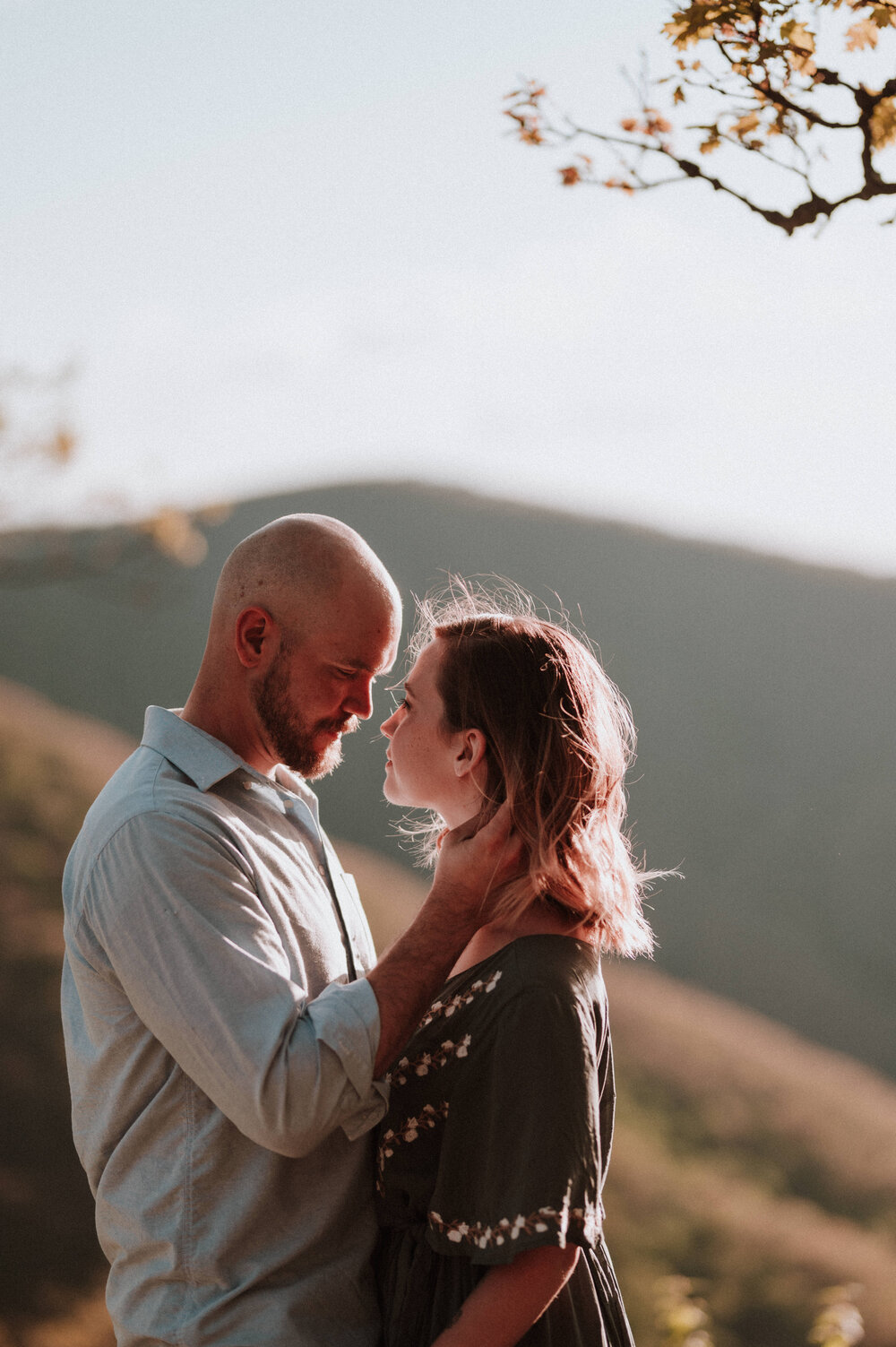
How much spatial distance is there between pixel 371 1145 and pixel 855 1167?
9518mm

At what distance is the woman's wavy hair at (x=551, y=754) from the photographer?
251 centimetres

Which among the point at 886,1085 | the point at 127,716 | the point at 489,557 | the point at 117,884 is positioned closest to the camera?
the point at 117,884

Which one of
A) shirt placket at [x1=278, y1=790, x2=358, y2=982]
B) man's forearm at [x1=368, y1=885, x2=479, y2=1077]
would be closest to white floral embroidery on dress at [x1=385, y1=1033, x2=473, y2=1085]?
man's forearm at [x1=368, y1=885, x2=479, y2=1077]

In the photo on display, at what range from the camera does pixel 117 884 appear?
7.57 feet

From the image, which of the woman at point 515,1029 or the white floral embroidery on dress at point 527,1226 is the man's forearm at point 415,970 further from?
the white floral embroidery on dress at point 527,1226

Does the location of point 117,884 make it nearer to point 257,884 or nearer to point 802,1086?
point 257,884

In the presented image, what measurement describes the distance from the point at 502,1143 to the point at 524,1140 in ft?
0.18

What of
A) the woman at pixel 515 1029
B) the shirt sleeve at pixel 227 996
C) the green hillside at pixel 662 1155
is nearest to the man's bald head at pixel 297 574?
the woman at pixel 515 1029

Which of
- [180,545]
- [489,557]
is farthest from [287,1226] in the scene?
[489,557]

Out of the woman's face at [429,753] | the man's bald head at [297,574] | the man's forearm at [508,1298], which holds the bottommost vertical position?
the man's forearm at [508,1298]

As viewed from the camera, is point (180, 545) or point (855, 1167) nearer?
point (180, 545)

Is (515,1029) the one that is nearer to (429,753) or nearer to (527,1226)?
(527,1226)

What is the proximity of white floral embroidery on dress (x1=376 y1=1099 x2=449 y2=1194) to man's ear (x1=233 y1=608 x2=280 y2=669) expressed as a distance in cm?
114

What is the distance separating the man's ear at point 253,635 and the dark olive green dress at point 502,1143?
3.06 ft
